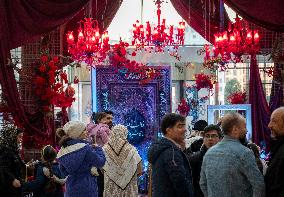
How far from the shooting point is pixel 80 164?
652 centimetres

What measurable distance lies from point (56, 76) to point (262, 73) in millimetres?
4330

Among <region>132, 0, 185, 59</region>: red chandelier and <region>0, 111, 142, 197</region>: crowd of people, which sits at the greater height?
<region>132, 0, 185, 59</region>: red chandelier

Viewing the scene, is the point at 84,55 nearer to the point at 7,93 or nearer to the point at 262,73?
the point at 7,93

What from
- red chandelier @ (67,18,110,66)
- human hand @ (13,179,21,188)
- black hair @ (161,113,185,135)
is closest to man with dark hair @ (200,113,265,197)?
black hair @ (161,113,185,135)

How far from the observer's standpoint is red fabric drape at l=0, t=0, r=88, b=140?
10.1 meters

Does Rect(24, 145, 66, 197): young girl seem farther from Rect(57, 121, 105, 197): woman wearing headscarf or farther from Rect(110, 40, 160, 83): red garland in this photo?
Rect(110, 40, 160, 83): red garland

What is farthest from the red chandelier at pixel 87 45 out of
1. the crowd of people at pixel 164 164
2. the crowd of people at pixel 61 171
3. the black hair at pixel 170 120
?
the black hair at pixel 170 120

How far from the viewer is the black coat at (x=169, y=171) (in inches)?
197

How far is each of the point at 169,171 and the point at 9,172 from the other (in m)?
3.08

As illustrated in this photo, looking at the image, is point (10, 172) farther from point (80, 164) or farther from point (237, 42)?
point (237, 42)

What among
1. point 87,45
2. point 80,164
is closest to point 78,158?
point 80,164

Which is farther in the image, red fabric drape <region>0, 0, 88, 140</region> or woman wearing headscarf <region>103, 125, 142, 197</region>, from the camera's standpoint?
red fabric drape <region>0, 0, 88, 140</region>

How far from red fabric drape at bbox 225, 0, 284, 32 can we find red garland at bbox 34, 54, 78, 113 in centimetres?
299

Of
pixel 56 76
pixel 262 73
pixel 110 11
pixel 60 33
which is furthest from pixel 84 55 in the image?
pixel 262 73
